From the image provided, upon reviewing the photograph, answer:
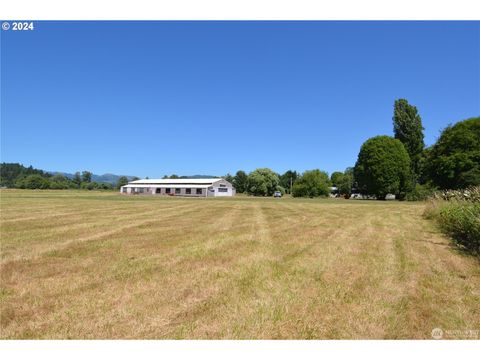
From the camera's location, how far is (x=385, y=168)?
60344 mm

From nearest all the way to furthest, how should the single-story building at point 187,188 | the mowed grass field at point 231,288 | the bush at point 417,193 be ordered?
the mowed grass field at point 231,288 < the bush at point 417,193 < the single-story building at point 187,188

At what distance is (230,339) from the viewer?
3740 mm

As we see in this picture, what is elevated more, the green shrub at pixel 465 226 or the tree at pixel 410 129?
the tree at pixel 410 129

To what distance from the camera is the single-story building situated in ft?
268

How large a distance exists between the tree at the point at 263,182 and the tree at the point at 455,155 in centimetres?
5144

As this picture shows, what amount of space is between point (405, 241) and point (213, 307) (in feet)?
26.2

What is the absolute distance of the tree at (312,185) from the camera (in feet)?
261

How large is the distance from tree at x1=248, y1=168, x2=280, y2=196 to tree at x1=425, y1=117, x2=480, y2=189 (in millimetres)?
51442

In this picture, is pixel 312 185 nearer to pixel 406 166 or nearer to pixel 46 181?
pixel 406 166

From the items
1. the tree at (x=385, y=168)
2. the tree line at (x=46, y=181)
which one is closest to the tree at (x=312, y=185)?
the tree at (x=385, y=168)

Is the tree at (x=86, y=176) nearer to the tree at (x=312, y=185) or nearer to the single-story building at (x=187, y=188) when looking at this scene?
the single-story building at (x=187, y=188)

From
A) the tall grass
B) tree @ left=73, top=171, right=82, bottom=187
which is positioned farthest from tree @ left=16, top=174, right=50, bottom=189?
the tall grass
